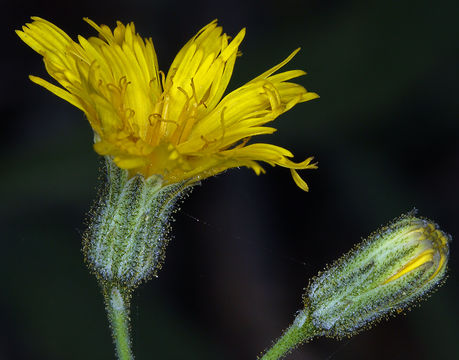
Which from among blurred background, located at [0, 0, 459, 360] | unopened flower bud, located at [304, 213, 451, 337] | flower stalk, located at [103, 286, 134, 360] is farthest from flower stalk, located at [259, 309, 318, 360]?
blurred background, located at [0, 0, 459, 360]

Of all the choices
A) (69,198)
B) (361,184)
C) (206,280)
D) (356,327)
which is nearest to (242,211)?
(206,280)

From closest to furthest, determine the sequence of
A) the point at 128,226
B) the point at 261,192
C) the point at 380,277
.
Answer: the point at 128,226 < the point at 380,277 < the point at 261,192

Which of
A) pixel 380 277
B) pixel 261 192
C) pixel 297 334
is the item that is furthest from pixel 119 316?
pixel 261 192

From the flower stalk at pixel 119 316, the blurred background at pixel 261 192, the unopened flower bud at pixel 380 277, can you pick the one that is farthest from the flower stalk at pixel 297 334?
the blurred background at pixel 261 192

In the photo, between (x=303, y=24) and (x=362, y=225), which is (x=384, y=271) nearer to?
(x=362, y=225)

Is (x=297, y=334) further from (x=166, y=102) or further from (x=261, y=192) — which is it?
(x=261, y=192)

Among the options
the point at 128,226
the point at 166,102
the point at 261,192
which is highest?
the point at 166,102
